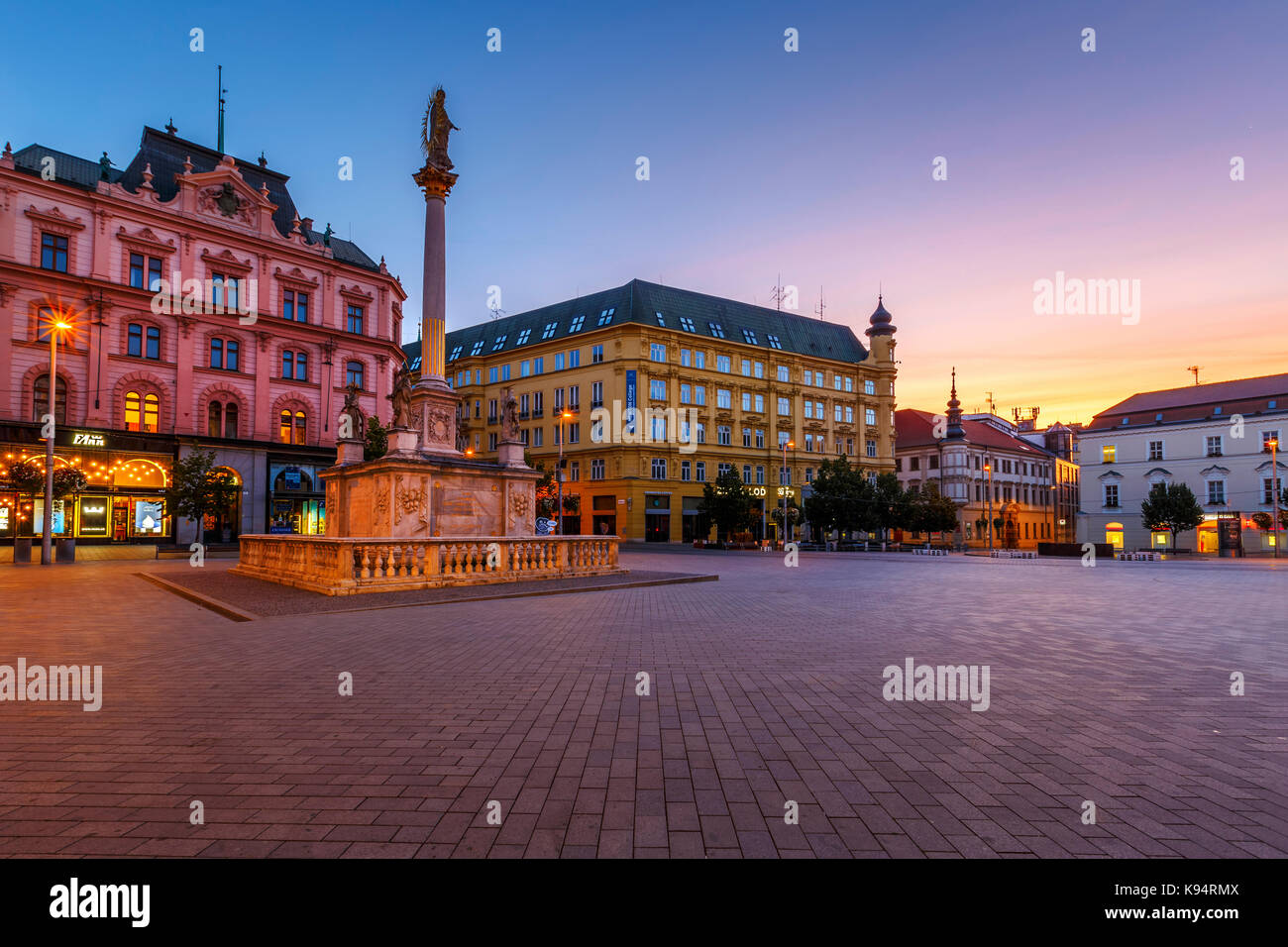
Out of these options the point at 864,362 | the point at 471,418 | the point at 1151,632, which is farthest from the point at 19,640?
the point at 864,362

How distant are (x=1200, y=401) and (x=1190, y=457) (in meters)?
5.17

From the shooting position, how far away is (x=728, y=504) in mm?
48781

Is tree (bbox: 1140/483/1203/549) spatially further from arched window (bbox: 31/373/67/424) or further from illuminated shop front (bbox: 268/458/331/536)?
arched window (bbox: 31/373/67/424)

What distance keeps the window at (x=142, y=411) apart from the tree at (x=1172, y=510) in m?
69.4

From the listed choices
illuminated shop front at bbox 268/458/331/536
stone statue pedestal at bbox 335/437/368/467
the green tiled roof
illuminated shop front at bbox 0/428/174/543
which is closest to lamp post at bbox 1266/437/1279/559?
the green tiled roof

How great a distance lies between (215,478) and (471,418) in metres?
32.4

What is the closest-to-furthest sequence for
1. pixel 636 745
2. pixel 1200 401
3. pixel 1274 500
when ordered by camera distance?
pixel 636 745 < pixel 1274 500 < pixel 1200 401

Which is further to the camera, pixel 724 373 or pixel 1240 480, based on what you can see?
pixel 724 373

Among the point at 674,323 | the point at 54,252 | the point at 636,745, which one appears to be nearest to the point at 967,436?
the point at 674,323

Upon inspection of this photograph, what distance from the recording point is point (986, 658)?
25.8 ft

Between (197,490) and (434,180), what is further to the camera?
(197,490)

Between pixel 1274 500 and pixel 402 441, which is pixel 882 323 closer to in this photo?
pixel 1274 500

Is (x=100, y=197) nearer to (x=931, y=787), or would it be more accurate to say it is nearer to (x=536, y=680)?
(x=536, y=680)

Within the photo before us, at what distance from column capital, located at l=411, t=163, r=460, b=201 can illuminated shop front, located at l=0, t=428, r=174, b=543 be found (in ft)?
84.9
